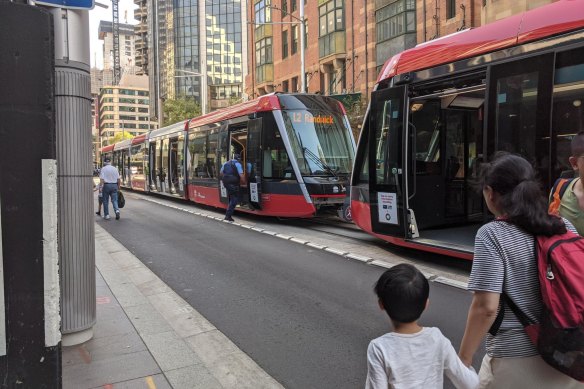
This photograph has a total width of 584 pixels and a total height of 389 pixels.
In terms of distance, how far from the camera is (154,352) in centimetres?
427

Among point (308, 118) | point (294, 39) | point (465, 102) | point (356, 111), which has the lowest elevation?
point (465, 102)

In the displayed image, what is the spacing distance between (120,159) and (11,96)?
Result: 103 feet

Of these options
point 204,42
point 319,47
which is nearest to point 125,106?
point 204,42

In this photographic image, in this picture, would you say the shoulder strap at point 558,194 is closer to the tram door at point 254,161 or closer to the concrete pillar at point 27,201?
the concrete pillar at point 27,201

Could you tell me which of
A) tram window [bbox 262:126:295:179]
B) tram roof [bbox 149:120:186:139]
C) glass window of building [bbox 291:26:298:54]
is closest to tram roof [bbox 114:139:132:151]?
tram roof [bbox 149:120:186:139]

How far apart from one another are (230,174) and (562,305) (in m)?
12.0

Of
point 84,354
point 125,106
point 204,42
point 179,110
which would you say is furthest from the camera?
point 125,106

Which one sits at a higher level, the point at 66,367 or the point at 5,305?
the point at 5,305

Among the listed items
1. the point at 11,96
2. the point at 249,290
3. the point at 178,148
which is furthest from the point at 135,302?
the point at 178,148

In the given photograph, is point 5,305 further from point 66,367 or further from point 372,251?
point 372,251

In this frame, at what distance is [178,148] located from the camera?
19938 millimetres

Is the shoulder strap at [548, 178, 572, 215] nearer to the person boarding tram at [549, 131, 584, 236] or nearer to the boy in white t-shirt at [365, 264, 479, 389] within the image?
the person boarding tram at [549, 131, 584, 236]

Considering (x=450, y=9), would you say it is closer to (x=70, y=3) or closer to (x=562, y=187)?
(x=70, y=3)

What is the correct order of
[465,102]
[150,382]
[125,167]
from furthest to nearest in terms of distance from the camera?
[125,167], [465,102], [150,382]
